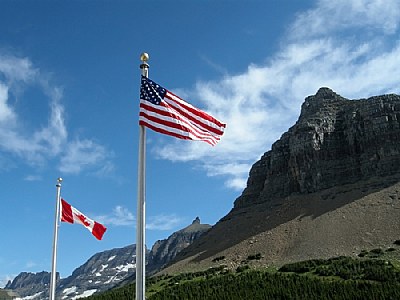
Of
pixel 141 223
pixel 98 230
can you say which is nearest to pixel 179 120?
pixel 141 223

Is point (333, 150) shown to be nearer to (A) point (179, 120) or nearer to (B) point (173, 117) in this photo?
(A) point (179, 120)

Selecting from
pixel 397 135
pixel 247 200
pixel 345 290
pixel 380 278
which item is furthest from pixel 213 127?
pixel 247 200

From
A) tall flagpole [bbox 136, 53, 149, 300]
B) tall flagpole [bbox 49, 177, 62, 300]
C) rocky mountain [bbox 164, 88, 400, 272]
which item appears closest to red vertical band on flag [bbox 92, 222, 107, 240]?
tall flagpole [bbox 49, 177, 62, 300]

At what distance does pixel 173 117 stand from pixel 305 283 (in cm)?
5937

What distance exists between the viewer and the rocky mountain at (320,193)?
106m

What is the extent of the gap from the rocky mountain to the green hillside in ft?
42.4

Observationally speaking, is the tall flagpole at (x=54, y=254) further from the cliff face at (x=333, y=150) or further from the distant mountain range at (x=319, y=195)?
the cliff face at (x=333, y=150)

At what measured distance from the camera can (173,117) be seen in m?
15.1

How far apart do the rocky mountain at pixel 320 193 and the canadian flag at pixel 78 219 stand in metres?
80.0

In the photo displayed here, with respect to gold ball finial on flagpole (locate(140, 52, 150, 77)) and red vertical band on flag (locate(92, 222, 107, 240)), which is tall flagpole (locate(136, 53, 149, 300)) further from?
red vertical band on flag (locate(92, 222, 107, 240))

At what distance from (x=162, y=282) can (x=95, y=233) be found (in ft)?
255

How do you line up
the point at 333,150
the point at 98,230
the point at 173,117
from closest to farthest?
the point at 173,117
the point at 98,230
the point at 333,150

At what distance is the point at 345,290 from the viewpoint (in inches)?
2406

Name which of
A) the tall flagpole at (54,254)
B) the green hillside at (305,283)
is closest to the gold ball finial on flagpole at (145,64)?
the tall flagpole at (54,254)
